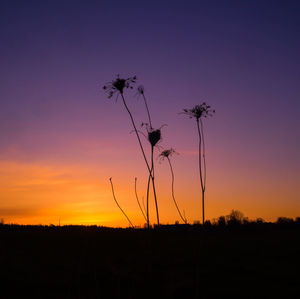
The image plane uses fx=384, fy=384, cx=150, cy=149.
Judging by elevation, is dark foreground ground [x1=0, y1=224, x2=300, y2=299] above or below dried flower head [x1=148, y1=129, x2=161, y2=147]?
below

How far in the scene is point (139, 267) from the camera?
20.7 meters

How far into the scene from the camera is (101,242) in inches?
1172

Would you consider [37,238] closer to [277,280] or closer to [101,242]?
[101,242]

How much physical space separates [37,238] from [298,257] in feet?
63.7

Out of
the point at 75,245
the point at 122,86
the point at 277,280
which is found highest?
the point at 122,86

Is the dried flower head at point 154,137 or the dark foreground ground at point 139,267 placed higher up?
the dried flower head at point 154,137

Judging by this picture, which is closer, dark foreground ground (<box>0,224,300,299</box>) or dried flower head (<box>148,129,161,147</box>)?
dried flower head (<box>148,129,161,147</box>)

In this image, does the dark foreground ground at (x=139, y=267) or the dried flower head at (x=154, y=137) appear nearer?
the dried flower head at (x=154, y=137)

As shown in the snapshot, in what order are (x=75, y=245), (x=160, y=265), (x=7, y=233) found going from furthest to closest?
(x=7, y=233) < (x=75, y=245) < (x=160, y=265)

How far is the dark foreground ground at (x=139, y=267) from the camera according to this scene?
49.2 feet

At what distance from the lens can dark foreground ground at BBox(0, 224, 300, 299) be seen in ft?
49.2

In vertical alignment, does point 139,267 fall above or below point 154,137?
below

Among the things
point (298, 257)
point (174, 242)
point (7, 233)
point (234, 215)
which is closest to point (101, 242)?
point (174, 242)

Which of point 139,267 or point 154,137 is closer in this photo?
point 154,137
